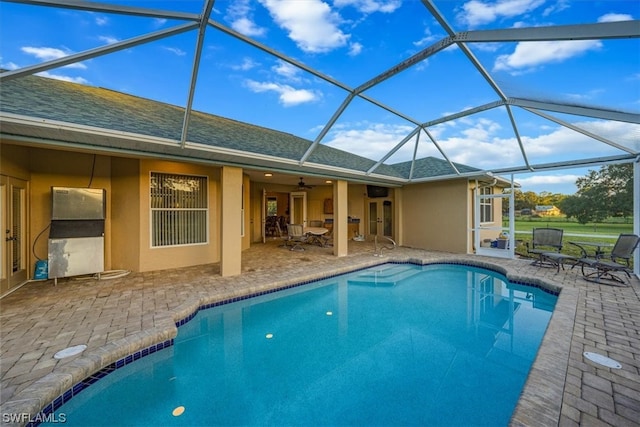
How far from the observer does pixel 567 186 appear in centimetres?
1049

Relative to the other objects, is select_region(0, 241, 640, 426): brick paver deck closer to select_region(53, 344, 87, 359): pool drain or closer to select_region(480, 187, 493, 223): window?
select_region(53, 344, 87, 359): pool drain

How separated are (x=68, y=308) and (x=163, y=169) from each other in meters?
3.77

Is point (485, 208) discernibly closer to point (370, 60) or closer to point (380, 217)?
point (380, 217)

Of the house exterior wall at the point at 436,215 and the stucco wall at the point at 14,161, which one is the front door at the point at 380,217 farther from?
the stucco wall at the point at 14,161

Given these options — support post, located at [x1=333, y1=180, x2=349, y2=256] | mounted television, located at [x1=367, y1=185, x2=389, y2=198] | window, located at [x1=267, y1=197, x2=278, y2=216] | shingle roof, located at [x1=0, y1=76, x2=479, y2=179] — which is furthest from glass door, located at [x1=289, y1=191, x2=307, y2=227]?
shingle roof, located at [x1=0, y1=76, x2=479, y2=179]

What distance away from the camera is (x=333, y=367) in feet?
10.6

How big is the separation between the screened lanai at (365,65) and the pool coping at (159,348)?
3.22 metres

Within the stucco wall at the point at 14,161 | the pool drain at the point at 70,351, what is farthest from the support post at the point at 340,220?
the stucco wall at the point at 14,161

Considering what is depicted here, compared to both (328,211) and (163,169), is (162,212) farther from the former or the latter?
(328,211)

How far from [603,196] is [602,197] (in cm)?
7

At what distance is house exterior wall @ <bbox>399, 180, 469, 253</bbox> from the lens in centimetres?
970

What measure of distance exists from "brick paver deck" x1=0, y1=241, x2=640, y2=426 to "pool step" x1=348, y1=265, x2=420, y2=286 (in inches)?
55.6

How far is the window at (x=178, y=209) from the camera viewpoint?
6.77m

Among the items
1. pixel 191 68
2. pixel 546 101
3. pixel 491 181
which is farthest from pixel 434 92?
pixel 491 181
